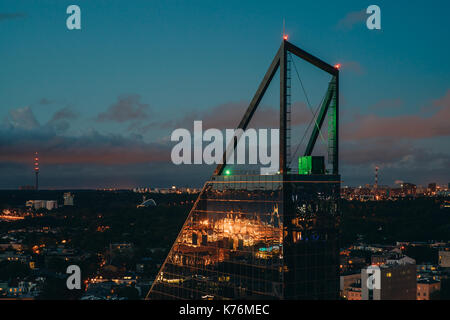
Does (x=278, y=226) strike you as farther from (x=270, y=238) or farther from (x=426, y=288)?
(x=426, y=288)

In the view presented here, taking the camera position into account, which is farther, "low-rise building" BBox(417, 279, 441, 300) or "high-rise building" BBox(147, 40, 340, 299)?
"low-rise building" BBox(417, 279, 441, 300)

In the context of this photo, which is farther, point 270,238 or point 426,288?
point 426,288

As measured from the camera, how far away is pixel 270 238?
2761 cm

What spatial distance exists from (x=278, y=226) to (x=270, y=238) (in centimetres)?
80

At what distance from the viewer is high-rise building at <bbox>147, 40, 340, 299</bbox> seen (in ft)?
89.8

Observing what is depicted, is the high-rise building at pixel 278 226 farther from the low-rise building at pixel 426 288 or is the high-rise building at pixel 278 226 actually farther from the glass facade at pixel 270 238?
the low-rise building at pixel 426 288

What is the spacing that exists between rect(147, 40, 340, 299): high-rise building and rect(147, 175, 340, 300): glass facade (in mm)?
48

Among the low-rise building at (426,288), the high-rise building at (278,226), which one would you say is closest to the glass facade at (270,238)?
the high-rise building at (278,226)

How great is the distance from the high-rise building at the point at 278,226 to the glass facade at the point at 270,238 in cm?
5

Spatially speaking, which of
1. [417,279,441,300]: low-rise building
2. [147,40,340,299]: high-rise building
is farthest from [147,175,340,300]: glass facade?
[417,279,441,300]: low-rise building

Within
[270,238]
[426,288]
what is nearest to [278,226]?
[270,238]

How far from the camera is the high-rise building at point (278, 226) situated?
2738 centimetres

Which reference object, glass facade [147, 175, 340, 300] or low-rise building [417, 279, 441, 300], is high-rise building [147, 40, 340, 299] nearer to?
glass facade [147, 175, 340, 300]
